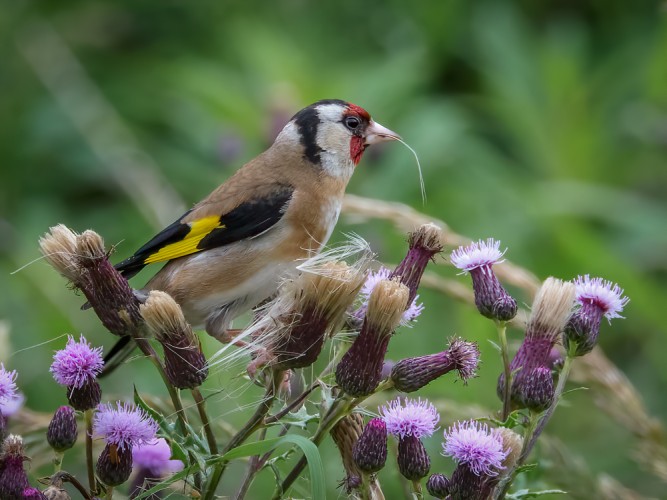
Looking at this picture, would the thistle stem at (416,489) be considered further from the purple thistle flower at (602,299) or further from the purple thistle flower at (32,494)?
the purple thistle flower at (32,494)

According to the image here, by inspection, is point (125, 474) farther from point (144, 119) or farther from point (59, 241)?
point (144, 119)

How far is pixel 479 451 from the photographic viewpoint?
4.91 feet

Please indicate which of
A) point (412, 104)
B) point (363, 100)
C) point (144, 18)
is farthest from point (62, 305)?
point (144, 18)

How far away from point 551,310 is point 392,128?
2.97 metres

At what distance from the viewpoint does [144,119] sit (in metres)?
5.39

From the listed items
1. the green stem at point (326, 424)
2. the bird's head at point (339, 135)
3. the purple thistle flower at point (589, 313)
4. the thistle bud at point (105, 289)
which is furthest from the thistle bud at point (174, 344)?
the bird's head at point (339, 135)

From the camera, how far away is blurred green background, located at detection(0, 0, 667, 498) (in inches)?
151

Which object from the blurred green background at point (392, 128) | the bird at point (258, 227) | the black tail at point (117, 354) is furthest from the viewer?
the blurred green background at point (392, 128)

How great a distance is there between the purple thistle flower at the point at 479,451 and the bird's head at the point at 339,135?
1.36 metres

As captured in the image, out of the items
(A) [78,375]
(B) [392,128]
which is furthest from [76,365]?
(B) [392,128]

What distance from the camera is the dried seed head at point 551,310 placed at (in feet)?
5.58

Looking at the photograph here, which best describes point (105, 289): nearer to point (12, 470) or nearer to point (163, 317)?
point (163, 317)

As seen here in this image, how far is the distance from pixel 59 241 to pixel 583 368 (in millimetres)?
1212

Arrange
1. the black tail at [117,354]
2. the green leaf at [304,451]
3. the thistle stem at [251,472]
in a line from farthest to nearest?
Answer: 1. the black tail at [117,354]
2. the thistle stem at [251,472]
3. the green leaf at [304,451]
